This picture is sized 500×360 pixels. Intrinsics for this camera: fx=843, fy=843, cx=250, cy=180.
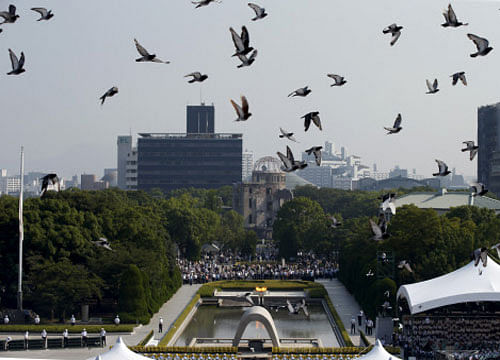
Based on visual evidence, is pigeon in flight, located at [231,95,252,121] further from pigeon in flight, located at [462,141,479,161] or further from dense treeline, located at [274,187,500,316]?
dense treeline, located at [274,187,500,316]

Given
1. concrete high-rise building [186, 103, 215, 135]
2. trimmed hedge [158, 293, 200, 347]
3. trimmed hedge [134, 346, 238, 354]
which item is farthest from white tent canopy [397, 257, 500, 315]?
concrete high-rise building [186, 103, 215, 135]

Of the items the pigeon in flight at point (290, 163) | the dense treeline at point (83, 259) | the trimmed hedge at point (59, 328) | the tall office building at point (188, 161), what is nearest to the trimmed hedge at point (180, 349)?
the trimmed hedge at point (59, 328)

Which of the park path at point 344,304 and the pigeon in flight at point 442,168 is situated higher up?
the pigeon in flight at point 442,168

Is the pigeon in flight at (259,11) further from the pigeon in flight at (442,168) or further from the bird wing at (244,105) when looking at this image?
the pigeon in flight at (442,168)

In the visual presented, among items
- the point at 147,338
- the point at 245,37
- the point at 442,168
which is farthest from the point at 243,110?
the point at 147,338

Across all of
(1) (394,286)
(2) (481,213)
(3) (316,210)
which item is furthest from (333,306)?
(3) (316,210)

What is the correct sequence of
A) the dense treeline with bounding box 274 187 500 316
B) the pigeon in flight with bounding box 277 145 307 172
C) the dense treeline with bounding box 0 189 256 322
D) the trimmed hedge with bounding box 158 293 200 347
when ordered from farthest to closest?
1. the dense treeline with bounding box 274 187 500 316
2. the dense treeline with bounding box 0 189 256 322
3. the trimmed hedge with bounding box 158 293 200 347
4. the pigeon in flight with bounding box 277 145 307 172

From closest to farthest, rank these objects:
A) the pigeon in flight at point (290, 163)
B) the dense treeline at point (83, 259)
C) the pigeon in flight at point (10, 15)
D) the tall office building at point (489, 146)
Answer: the pigeon in flight at point (10, 15), the pigeon in flight at point (290, 163), the dense treeline at point (83, 259), the tall office building at point (489, 146)
